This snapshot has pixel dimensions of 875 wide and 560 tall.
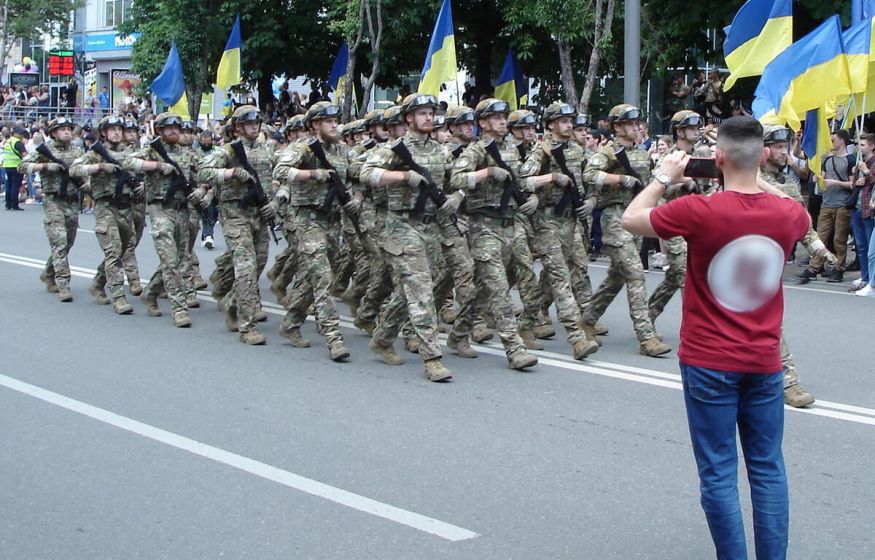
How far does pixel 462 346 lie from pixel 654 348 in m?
1.49

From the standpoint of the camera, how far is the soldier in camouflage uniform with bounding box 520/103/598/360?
9414mm

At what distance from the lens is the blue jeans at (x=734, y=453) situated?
14.6 ft

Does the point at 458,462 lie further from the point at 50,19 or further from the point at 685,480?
the point at 50,19

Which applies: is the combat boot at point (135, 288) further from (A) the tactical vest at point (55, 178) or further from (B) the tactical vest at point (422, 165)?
(B) the tactical vest at point (422, 165)

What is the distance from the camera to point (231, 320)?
35.8 ft

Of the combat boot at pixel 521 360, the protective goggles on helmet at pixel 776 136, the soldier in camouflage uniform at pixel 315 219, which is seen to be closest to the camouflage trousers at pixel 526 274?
the combat boot at pixel 521 360

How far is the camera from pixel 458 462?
6.44 meters

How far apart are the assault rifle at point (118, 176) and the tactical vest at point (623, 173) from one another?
488 cm

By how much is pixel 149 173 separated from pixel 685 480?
276 inches

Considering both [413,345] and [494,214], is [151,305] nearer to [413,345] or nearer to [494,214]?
[413,345]

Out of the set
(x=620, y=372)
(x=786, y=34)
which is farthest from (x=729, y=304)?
(x=786, y=34)

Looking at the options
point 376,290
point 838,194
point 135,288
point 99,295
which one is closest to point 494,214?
point 376,290

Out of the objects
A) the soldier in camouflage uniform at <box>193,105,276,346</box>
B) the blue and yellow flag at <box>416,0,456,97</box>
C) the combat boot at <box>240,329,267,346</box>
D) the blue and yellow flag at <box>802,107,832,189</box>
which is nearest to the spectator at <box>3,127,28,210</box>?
the blue and yellow flag at <box>416,0,456,97</box>

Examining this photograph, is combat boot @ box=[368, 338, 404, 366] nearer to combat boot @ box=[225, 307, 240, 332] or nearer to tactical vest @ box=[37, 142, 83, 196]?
combat boot @ box=[225, 307, 240, 332]
